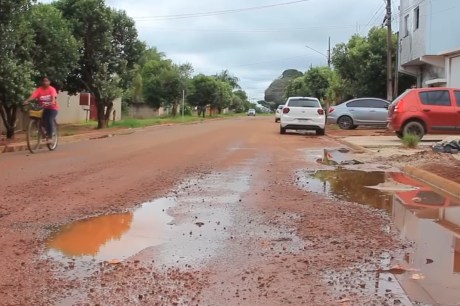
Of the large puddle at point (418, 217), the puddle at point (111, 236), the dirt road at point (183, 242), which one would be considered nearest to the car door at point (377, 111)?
the large puddle at point (418, 217)

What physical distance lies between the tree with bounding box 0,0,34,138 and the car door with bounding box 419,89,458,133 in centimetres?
1138

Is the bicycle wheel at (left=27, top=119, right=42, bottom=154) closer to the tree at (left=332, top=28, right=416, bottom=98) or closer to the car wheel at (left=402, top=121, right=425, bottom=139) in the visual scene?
the car wheel at (left=402, top=121, right=425, bottom=139)

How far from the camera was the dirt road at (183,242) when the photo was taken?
163 inches

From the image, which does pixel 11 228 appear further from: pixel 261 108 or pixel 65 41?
pixel 261 108

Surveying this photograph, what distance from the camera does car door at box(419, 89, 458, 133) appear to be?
52.6 feet

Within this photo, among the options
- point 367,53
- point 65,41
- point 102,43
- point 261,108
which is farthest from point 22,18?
point 261,108

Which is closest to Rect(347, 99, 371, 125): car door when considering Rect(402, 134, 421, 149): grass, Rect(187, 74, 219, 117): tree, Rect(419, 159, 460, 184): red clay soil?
Rect(402, 134, 421, 149): grass

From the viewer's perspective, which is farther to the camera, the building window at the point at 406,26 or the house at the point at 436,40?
the building window at the point at 406,26

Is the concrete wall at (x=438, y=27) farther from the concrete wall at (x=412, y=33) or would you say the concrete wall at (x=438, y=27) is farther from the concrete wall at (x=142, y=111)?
the concrete wall at (x=142, y=111)

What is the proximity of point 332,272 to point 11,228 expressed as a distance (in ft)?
11.2

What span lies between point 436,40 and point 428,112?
452 inches

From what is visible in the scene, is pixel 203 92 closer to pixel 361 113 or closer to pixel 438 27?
pixel 361 113

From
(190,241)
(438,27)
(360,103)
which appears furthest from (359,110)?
(190,241)

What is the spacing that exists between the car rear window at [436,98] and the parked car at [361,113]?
9318mm
